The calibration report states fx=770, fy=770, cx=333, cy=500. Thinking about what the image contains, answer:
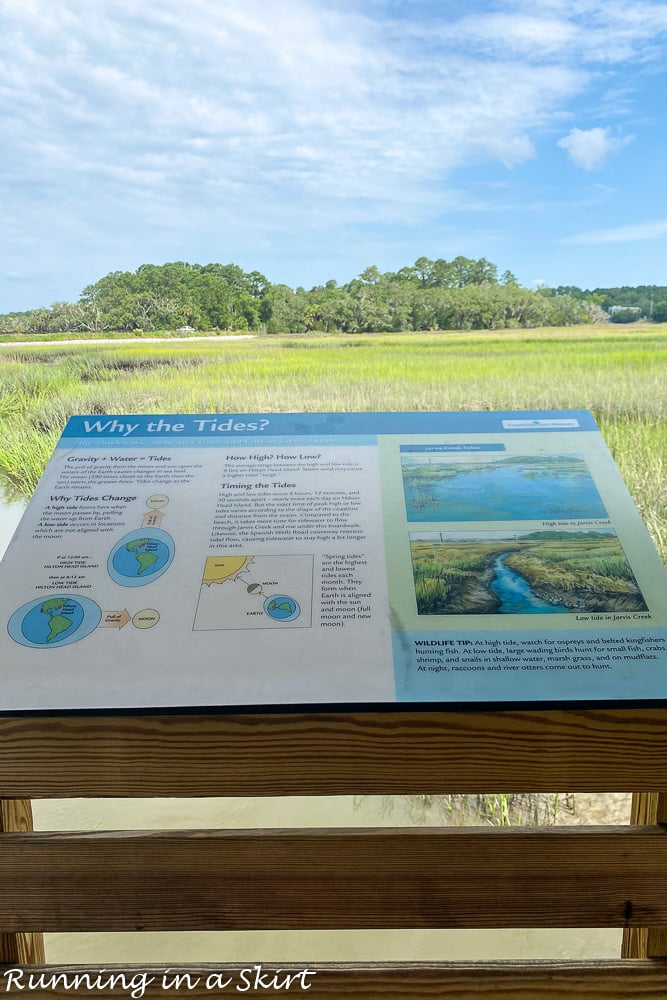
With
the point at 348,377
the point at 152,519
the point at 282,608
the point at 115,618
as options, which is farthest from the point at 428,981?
the point at 348,377

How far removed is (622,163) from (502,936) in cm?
233

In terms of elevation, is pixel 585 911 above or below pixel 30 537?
→ below

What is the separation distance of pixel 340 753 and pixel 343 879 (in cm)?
19

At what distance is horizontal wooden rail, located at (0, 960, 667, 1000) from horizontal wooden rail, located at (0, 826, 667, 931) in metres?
0.05

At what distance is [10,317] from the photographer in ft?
8.66

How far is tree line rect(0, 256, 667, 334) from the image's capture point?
2625 mm

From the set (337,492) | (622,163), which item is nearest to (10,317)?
(337,492)

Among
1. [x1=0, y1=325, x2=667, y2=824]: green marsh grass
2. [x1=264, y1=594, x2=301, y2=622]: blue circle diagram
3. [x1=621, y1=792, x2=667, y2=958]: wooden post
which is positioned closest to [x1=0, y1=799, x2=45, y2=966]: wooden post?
[x1=264, y1=594, x2=301, y2=622]: blue circle diagram

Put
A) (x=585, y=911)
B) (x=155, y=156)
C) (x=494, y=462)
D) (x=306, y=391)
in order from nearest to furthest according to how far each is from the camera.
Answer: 1. (x=585, y=911)
2. (x=494, y=462)
3. (x=155, y=156)
4. (x=306, y=391)

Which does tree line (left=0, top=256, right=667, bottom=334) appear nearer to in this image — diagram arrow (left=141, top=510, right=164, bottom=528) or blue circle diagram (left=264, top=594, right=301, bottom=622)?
diagram arrow (left=141, top=510, right=164, bottom=528)

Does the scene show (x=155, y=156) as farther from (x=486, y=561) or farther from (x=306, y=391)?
(x=486, y=561)

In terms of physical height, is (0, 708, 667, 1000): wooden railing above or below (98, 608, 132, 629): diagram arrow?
below

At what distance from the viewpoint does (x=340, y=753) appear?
102 centimetres

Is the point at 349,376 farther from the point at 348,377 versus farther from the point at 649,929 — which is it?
the point at 649,929
